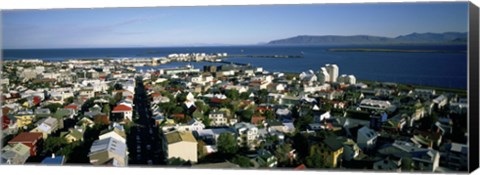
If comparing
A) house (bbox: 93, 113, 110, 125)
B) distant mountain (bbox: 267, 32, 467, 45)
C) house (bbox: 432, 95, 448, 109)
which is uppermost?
distant mountain (bbox: 267, 32, 467, 45)

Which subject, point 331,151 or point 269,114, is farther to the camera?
point 269,114

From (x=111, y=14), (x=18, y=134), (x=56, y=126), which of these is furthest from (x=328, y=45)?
(x=18, y=134)

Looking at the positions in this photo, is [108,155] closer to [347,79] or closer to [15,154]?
[15,154]

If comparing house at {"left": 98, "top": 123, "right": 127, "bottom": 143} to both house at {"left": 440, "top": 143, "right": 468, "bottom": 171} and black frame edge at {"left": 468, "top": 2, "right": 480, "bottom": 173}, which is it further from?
black frame edge at {"left": 468, "top": 2, "right": 480, "bottom": 173}

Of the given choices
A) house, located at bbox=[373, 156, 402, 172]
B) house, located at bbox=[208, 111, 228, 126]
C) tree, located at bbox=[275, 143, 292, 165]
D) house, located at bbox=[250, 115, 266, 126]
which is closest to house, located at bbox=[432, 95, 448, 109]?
house, located at bbox=[373, 156, 402, 172]

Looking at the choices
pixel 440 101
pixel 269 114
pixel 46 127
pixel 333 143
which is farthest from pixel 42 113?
pixel 440 101

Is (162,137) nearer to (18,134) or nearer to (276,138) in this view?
(276,138)

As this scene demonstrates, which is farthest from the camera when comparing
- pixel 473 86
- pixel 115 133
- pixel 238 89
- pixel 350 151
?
pixel 238 89
